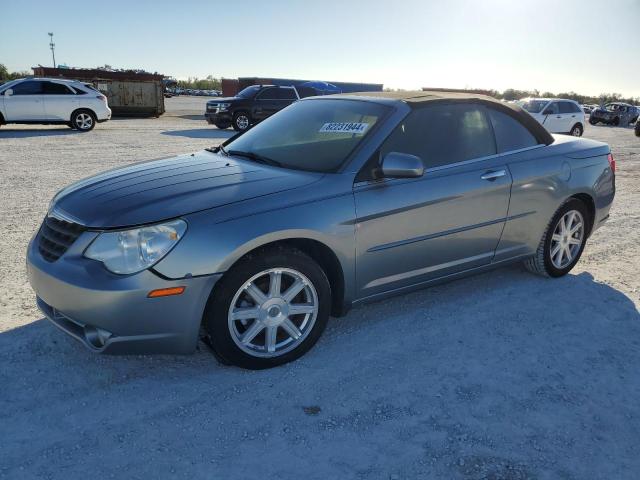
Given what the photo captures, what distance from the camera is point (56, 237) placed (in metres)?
3.04

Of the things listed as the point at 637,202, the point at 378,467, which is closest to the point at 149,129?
the point at 637,202

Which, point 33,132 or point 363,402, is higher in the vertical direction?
point 33,132

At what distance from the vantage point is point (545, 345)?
3508 millimetres

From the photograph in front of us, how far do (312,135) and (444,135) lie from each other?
953 mm

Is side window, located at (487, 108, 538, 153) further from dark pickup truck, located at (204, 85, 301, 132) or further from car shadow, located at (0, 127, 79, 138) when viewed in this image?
dark pickup truck, located at (204, 85, 301, 132)

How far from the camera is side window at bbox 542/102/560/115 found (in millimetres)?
19098

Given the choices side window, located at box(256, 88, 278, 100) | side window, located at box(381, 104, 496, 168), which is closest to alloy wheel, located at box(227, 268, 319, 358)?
side window, located at box(381, 104, 496, 168)

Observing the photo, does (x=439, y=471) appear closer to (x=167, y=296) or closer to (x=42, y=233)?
(x=167, y=296)

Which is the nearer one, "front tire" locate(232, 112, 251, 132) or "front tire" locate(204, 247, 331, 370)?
"front tire" locate(204, 247, 331, 370)

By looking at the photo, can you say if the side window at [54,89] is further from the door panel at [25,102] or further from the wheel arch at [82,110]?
the wheel arch at [82,110]

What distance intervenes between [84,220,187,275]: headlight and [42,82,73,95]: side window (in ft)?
51.5

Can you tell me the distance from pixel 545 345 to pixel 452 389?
92 centimetres

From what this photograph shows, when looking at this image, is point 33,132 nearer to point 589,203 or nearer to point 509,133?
point 509,133

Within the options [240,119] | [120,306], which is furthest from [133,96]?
[120,306]
